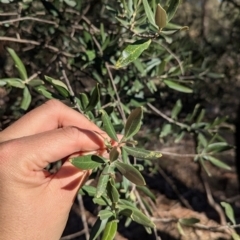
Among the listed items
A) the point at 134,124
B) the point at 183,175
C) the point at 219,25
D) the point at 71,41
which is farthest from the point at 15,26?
the point at 219,25

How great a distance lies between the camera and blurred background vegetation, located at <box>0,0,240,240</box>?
6.26ft

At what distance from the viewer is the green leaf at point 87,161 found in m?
1.13

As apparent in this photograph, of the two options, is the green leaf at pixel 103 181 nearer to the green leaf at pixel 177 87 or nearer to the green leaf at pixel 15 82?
the green leaf at pixel 15 82

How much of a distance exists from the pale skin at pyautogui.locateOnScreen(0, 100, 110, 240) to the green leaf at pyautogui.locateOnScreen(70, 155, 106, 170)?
96 millimetres

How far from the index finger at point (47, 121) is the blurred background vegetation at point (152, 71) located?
12 centimetres

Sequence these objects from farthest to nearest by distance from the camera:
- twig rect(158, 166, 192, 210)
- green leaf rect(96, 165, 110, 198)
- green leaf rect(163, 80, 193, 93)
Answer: twig rect(158, 166, 192, 210) < green leaf rect(163, 80, 193, 93) < green leaf rect(96, 165, 110, 198)

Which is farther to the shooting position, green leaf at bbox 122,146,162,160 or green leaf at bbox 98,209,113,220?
green leaf at bbox 98,209,113,220

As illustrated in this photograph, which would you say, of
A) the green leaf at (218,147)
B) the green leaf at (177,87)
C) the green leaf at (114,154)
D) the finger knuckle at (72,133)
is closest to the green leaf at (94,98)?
the finger knuckle at (72,133)

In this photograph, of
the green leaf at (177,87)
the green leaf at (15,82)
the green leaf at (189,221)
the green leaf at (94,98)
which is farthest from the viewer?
the green leaf at (177,87)

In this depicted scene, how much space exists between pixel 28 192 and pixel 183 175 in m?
2.97

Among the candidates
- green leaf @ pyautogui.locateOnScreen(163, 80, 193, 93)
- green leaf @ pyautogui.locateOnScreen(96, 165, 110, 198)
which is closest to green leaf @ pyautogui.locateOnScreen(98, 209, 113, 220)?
green leaf @ pyautogui.locateOnScreen(96, 165, 110, 198)

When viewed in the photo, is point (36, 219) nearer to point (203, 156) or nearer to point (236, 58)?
point (203, 156)

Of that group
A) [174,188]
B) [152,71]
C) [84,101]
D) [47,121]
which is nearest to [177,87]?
[152,71]

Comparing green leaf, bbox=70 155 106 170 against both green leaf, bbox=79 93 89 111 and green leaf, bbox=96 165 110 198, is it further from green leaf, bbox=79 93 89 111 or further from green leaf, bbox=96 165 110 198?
green leaf, bbox=79 93 89 111
